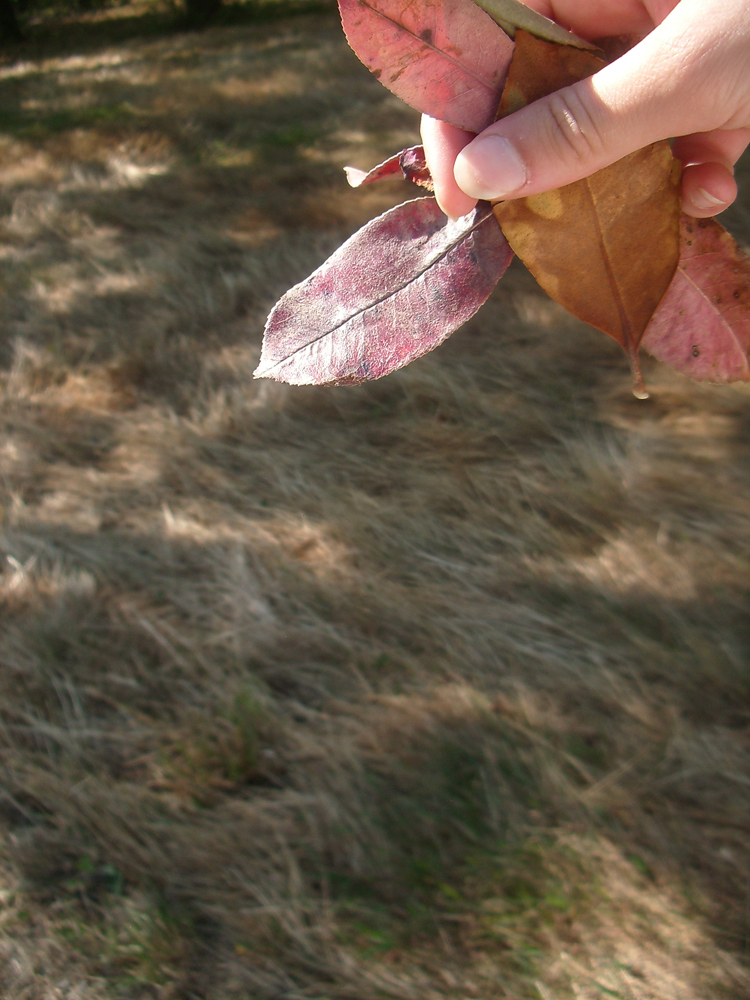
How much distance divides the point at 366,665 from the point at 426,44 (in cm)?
138

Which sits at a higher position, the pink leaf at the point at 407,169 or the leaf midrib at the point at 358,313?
the pink leaf at the point at 407,169

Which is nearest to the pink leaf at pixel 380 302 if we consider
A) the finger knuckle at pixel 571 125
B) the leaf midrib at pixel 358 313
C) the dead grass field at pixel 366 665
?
the leaf midrib at pixel 358 313

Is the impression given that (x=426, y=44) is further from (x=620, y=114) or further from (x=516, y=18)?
(x=620, y=114)

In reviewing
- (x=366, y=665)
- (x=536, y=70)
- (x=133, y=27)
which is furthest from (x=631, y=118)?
(x=133, y=27)

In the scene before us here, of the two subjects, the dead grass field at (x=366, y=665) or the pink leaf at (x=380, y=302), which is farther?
the dead grass field at (x=366, y=665)

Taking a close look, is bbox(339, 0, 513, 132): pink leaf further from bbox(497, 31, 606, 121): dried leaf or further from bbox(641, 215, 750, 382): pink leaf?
bbox(641, 215, 750, 382): pink leaf

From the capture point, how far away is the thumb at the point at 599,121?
1.75 ft

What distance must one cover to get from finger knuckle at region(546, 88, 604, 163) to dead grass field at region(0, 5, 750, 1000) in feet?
3.93

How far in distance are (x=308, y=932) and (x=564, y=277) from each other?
122cm

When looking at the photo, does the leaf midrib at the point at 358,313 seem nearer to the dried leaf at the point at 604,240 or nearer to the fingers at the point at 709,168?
the dried leaf at the point at 604,240

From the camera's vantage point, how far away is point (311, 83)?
4883 millimetres

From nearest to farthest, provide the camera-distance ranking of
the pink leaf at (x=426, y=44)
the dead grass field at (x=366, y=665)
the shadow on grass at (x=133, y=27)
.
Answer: the pink leaf at (x=426, y=44) → the dead grass field at (x=366, y=665) → the shadow on grass at (x=133, y=27)

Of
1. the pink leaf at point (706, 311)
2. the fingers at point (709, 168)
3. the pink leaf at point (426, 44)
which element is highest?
the pink leaf at point (426, 44)

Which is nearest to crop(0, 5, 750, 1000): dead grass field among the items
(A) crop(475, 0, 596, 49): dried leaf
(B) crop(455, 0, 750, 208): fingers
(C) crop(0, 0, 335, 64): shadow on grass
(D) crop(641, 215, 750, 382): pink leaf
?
(D) crop(641, 215, 750, 382): pink leaf
